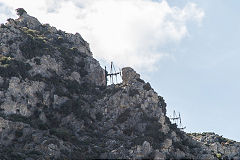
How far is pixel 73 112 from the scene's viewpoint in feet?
405

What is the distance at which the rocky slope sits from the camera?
346 feet

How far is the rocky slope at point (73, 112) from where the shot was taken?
10550 centimetres

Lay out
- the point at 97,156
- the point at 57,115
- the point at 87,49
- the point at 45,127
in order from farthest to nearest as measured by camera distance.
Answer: the point at 87,49 < the point at 57,115 < the point at 45,127 < the point at 97,156

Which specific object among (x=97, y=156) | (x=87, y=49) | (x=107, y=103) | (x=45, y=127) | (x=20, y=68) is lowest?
(x=97, y=156)

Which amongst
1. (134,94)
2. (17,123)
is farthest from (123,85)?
(17,123)

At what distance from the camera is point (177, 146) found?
118 metres

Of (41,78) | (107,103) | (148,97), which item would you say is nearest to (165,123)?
(148,97)

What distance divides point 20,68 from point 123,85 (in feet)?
113

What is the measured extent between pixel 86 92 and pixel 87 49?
32320mm

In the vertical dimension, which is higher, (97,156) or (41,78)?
(41,78)

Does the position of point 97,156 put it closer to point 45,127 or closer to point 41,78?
point 45,127

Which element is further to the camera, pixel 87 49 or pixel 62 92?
pixel 87 49

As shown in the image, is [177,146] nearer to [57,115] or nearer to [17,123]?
[57,115]

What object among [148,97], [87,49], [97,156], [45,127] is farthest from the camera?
[87,49]
